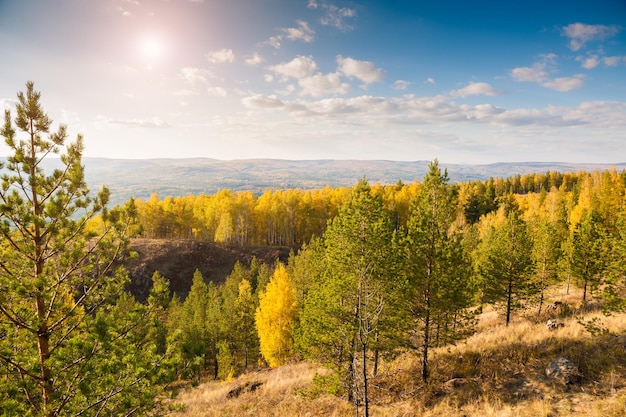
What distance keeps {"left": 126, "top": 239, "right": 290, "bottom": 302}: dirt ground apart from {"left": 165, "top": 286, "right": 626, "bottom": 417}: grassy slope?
4893 centimetres

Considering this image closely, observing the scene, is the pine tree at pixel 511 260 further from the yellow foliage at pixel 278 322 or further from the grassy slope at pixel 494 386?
the yellow foliage at pixel 278 322

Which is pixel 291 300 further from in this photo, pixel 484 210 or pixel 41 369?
pixel 484 210

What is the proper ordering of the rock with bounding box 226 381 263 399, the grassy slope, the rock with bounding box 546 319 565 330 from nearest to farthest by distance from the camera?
1. the grassy slope
2. the rock with bounding box 546 319 565 330
3. the rock with bounding box 226 381 263 399

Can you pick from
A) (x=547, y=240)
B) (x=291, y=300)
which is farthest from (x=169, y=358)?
(x=547, y=240)

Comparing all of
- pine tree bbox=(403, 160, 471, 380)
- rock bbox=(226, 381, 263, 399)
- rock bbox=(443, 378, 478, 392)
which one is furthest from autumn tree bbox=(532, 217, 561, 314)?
rock bbox=(226, 381, 263, 399)

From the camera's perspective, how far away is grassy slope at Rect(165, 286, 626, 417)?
12773mm

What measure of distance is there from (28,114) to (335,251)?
478 inches

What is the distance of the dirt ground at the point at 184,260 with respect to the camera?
6619 cm

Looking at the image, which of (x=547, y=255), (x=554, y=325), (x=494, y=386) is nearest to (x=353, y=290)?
(x=494, y=386)

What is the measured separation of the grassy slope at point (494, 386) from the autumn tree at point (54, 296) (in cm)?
517

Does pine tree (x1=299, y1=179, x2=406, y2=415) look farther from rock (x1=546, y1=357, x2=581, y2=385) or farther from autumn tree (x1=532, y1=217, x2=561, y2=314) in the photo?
autumn tree (x1=532, y1=217, x2=561, y2=314)

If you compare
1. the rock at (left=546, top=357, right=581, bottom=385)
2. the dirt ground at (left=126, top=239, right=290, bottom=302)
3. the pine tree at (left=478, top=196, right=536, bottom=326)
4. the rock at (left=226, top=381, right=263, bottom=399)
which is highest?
the pine tree at (left=478, top=196, right=536, bottom=326)

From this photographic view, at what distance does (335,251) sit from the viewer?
1578 cm

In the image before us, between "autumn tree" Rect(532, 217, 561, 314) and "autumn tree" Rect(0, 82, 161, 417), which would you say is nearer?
"autumn tree" Rect(0, 82, 161, 417)
